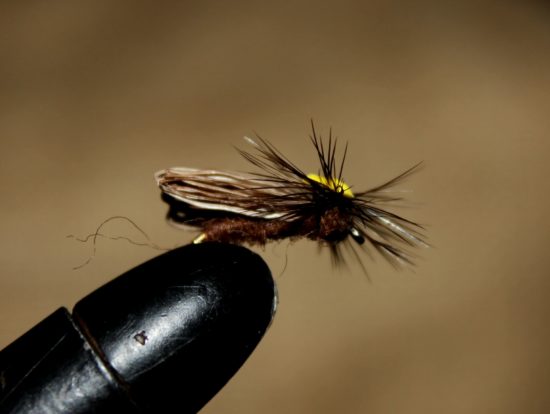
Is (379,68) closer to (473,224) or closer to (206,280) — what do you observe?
(473,224)

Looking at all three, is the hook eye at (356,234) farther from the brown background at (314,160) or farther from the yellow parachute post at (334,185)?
the brown background at (314,160)

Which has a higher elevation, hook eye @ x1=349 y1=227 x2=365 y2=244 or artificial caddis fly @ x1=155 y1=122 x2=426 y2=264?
artificial caddis fly @ x1=155 y1=122 x2=426 y2=264

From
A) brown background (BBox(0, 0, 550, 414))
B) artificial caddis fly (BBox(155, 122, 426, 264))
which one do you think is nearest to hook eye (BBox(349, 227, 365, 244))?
artificial caddis fly (BBox(155, 122, 426, 264))

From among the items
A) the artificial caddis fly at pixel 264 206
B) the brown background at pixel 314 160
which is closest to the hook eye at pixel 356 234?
the artificial caddis fly at pixel 264 206

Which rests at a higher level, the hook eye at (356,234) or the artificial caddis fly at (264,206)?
the artificial caddis fly at (264,206)

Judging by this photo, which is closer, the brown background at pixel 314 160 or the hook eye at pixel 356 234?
the hook eye at pixel 356 234

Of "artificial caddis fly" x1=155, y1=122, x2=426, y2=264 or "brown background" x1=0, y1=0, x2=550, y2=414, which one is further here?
"brown background" x1=0, y1=0, x2=550, y2=414

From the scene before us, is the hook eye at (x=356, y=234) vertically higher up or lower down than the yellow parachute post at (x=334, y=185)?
lower down

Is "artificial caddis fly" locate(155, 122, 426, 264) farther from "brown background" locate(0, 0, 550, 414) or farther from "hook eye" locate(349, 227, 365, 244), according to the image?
"brown background" locate(0, 0, 550, 414)

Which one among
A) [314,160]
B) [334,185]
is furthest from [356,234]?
[314,160]

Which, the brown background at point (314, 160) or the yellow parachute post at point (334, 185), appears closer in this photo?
the yellow parachute post at point (334, 185)
